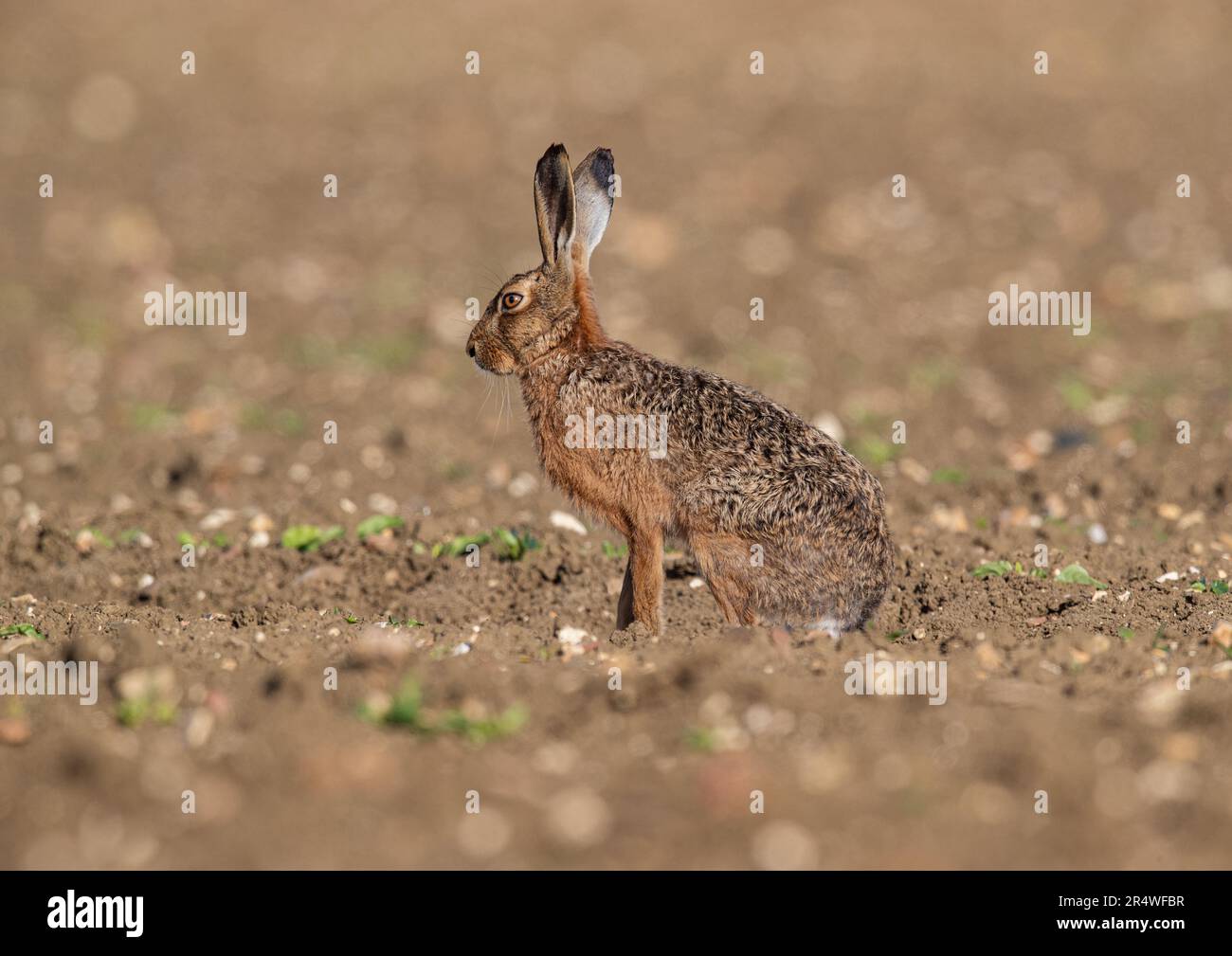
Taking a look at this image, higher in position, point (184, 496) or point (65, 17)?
point (65, 17)

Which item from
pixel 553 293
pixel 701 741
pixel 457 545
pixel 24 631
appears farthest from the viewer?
pixel 457 545

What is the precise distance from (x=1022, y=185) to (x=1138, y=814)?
511 inches

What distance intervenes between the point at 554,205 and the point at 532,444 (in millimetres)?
3740

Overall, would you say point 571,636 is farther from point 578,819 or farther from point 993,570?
point 993,570

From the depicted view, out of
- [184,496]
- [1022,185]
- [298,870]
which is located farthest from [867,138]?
[298,870]

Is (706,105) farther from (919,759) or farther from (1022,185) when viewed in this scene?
(919,759)

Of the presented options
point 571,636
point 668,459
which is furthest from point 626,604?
point 668,459

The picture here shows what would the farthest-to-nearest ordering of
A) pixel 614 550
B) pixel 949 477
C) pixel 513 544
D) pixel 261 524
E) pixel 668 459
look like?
pixel 949 477 < pixel 261 524 < pixel 614 550 < pixel 513 544 < pixel 668 459

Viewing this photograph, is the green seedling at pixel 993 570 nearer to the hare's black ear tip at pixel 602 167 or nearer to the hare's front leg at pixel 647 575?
the hare's front leg at pixel 647 575

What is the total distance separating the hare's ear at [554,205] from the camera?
7703 millimetres

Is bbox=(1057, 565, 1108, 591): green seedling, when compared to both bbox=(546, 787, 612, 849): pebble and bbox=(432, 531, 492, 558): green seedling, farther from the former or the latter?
bbox=(546, 787, 612, 849): pebble

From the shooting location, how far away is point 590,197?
816 cm

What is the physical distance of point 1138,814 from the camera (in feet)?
16.1

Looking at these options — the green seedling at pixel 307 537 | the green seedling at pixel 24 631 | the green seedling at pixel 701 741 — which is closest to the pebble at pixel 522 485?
the green seedling at pixel 307 537
